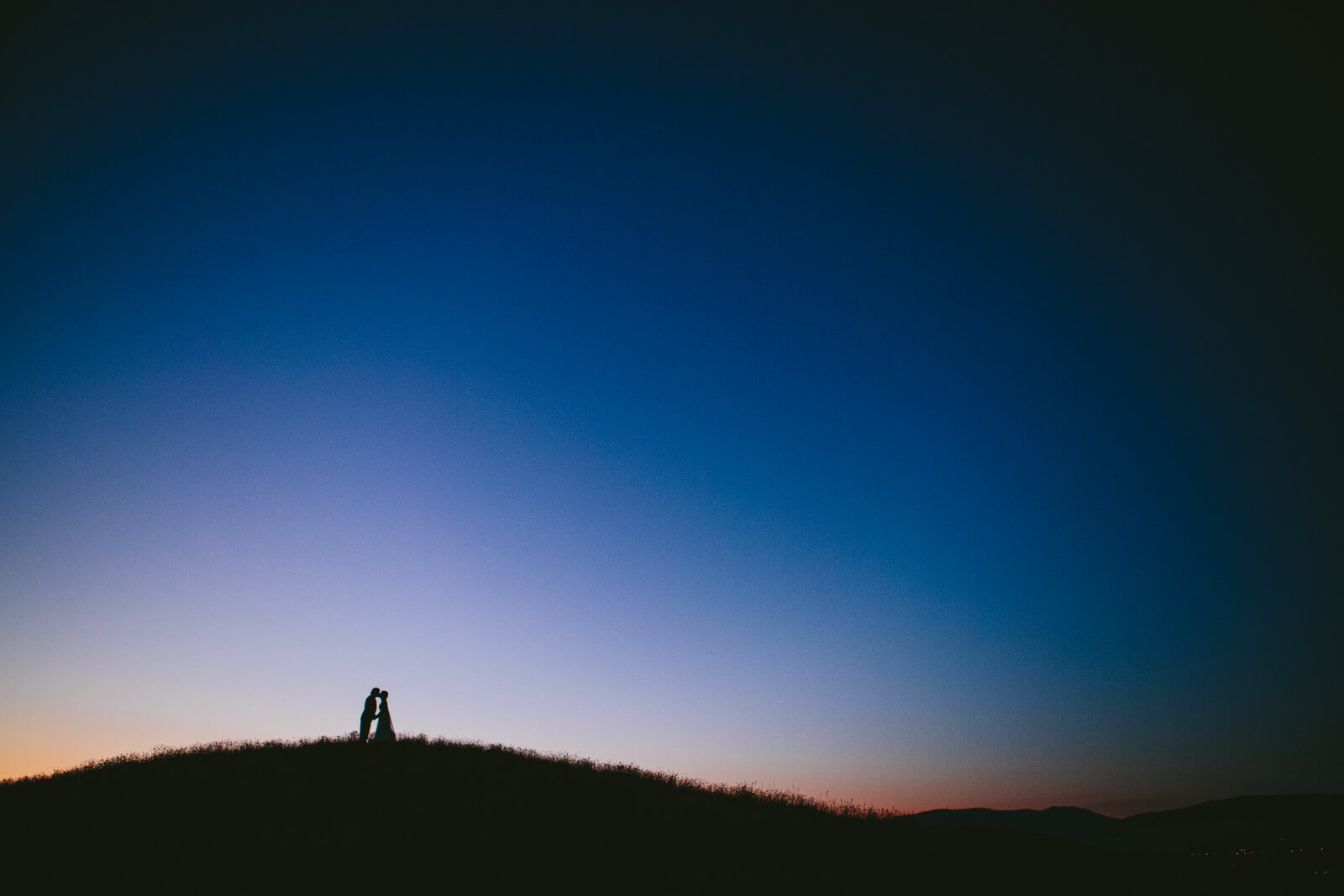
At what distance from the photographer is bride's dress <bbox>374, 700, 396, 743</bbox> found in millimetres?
18359

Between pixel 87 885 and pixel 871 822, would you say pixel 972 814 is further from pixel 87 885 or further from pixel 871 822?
pixel 87 885

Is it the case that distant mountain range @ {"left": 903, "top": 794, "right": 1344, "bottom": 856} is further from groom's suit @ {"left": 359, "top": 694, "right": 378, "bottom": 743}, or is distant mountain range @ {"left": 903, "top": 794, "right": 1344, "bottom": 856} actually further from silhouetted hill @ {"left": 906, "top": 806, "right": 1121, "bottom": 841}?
groom's suit @ {"left": 359, "top": 694, "right": 378, "bottom": 743}

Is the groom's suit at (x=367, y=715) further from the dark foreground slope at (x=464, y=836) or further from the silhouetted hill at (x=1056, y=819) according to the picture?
the silhouetted hill at (x=1056, y=819)

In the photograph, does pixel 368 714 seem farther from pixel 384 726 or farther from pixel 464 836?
pixel 464 836

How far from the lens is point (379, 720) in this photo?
18.6m

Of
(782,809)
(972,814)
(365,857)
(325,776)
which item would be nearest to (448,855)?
(365,857)

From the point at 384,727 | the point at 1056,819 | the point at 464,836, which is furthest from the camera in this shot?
the point at 1056,819

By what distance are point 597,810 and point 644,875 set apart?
3194mm

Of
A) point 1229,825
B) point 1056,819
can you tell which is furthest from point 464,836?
point 1056,819

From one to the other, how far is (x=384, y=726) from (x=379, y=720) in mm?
232

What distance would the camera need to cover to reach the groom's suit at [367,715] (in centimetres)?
1847

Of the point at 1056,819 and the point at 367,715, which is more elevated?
the point at 367,715

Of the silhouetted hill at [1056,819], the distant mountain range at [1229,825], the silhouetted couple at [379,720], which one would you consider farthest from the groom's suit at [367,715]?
the silhouetted hill at [1056,819]

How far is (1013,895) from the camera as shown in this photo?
12352mm
